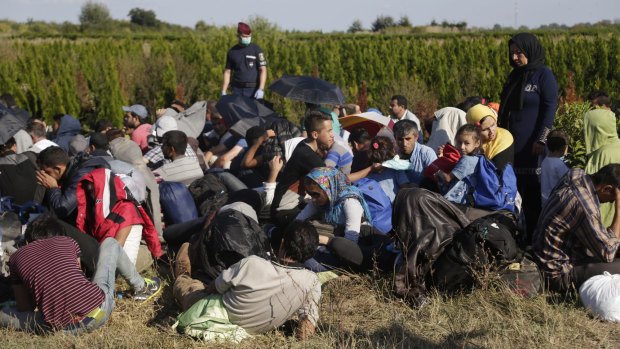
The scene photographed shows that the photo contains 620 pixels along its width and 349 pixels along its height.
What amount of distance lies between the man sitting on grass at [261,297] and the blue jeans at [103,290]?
620 millimetres

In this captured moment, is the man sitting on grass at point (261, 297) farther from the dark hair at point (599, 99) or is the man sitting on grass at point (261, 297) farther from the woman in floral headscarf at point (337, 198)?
the dark hair at point (599, 99)

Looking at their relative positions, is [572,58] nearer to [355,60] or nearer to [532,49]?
[355,60]

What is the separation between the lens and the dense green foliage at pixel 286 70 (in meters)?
15.6

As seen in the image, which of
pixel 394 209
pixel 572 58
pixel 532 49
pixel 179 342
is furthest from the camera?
pixel 572 58

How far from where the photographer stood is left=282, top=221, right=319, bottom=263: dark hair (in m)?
5.32

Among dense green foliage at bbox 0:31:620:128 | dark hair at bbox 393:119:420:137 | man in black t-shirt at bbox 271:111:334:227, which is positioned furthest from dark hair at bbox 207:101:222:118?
dense green foliage at bbox 0:31:620:128

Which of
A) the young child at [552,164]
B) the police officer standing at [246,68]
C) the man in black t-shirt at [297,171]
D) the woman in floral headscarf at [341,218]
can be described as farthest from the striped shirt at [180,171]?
the police officer standing at [246,68]

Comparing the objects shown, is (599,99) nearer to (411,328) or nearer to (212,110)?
(212,110)

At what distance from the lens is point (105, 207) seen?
6.72m

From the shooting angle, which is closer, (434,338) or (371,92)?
(434,338)

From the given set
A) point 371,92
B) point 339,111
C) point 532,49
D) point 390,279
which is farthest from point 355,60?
point 390,279

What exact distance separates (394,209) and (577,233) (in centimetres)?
134

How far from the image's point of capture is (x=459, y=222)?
6055 mm

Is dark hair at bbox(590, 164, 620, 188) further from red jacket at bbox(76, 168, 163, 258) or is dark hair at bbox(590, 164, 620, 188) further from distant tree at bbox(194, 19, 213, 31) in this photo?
distant tree at bbox(194, 19, 213, 31)
